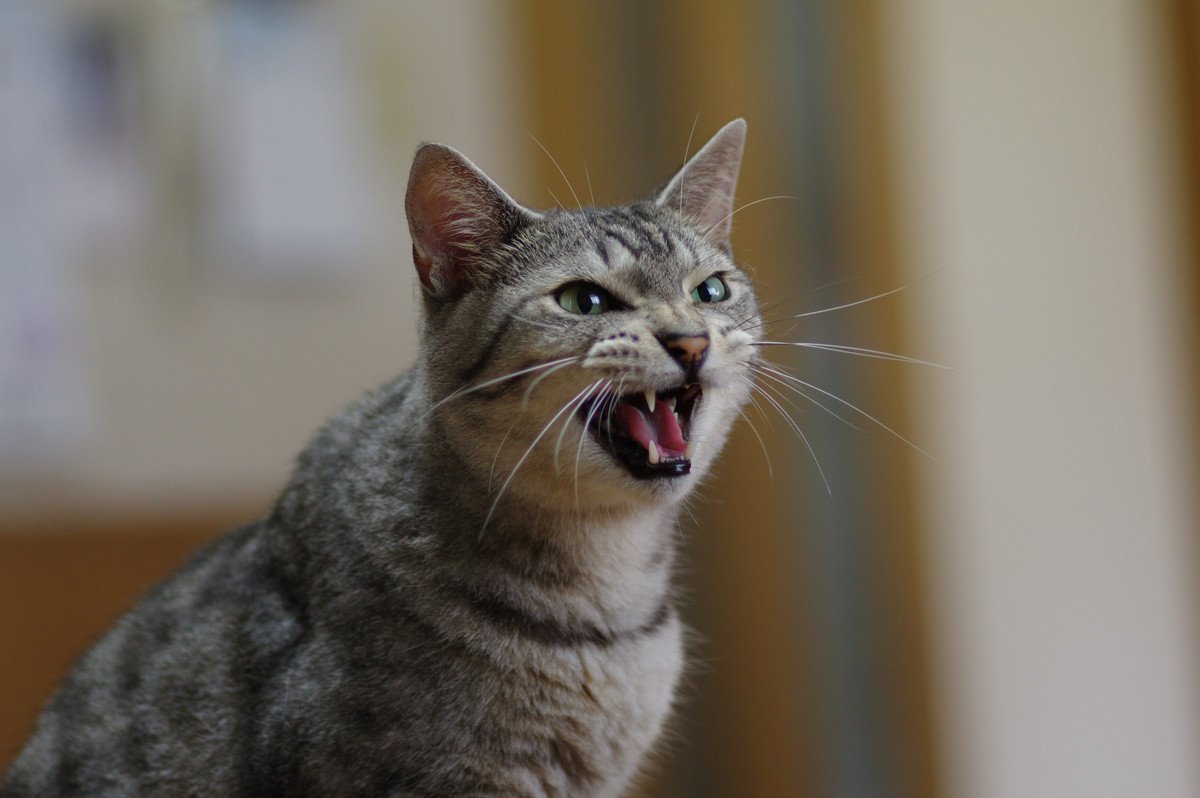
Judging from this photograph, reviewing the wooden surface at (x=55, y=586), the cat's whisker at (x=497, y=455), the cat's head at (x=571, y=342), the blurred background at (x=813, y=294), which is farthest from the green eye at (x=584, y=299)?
the wooden surface at (x=55, y=586)

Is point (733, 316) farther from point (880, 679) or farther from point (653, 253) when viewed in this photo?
point (880, 679)

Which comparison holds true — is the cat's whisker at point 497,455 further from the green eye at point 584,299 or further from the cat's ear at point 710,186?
the cat's ear at point 710,186

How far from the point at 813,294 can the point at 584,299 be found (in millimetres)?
1412

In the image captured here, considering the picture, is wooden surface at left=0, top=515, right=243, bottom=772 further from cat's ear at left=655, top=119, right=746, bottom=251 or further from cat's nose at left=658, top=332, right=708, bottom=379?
cat's nose at left=658, top=332, right=708, bottom=379

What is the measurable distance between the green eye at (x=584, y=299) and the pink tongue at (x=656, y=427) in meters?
0.10

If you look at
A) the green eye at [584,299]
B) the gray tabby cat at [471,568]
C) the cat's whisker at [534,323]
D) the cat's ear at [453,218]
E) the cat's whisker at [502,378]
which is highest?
the cat's ear at [453,218]

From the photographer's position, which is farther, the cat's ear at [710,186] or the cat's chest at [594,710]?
the cat's ear at [710,186]

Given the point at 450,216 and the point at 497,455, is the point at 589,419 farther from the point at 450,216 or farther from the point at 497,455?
the point at 450,216

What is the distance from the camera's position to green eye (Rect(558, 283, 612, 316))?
1037 mm

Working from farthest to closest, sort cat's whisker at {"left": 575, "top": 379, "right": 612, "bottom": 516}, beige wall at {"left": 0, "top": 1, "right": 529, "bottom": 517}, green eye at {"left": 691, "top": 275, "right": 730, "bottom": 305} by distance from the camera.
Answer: beige wall at {"left": 0, "top": 1, "right": 529, "bottom": 517} → green eye at {"left": 691, "top": 275, "right": 730, "bottom": 305} → cat's whisker at {"left": 575, "top": 379, "right": 612, "bottom": 516}

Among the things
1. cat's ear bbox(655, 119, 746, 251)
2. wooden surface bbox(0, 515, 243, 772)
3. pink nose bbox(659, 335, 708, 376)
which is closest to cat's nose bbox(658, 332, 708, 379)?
pink nose bbox(659, 335, 708, 376)

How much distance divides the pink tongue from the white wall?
1471 mm

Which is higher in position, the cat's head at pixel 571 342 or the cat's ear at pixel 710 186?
the cat's ear at pixel 710 186

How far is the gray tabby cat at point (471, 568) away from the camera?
0.96 m
